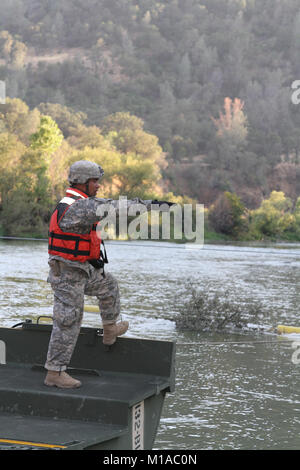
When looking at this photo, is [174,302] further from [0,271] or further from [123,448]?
[123,448]

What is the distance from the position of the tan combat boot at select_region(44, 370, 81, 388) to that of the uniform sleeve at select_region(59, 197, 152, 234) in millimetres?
1022

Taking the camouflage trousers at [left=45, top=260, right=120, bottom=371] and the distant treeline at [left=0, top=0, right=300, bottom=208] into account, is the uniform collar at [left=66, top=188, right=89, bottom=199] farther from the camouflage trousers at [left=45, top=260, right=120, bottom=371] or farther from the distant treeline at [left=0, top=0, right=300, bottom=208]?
the distant treeline at [left=0, top=0, right=300, bottom=208]

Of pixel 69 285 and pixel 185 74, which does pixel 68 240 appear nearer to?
pixel 69 285

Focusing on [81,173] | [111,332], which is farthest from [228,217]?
[81,173]

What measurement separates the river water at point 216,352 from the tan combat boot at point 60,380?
1.67 metres

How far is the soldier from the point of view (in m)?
5.31

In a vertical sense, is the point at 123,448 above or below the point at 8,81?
below

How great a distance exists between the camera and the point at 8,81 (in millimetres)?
131625

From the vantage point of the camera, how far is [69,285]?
5449 millimetres

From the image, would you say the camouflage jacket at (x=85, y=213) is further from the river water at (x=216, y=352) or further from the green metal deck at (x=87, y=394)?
the river water at (x=216, y=352)

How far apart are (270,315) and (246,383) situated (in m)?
5.53

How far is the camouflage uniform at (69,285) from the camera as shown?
5.31m

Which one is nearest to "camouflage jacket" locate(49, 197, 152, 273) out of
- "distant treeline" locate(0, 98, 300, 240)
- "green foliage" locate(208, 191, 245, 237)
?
"distant treeline" locate(0, 98, 300, 240)
